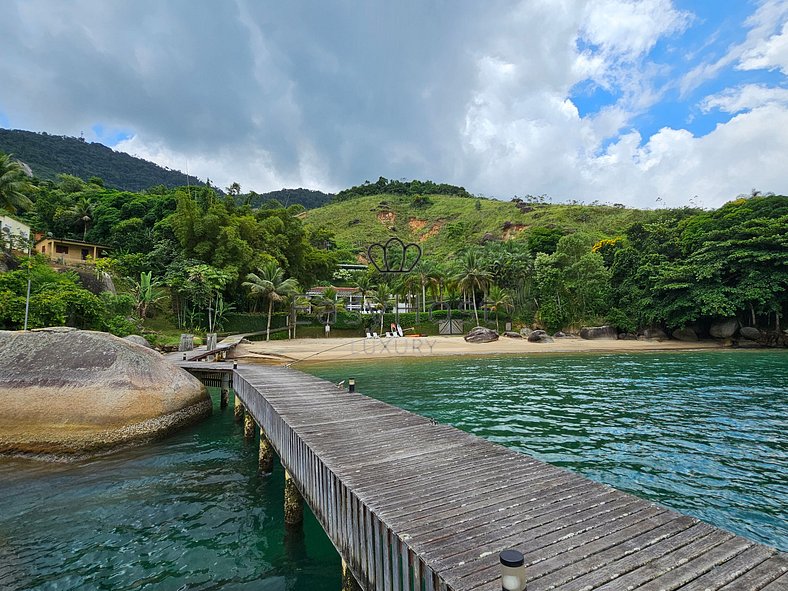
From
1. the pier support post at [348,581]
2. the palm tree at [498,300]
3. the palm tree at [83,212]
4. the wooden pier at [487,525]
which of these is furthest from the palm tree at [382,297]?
the pier support post at [348,581]

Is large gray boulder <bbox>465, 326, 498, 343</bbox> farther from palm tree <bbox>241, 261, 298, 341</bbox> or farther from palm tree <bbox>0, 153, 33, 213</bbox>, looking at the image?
palm tree <bbox>0, 153, 33, 213</bbox>

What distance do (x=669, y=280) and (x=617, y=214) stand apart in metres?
60.1

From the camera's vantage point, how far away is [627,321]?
44.8 meters

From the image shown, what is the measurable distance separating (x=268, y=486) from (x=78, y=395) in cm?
572

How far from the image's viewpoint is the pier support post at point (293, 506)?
23.3ft

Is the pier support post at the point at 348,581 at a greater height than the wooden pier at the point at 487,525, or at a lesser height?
lesser

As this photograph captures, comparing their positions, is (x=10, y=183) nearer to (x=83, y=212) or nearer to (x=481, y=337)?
(x=83, y=212)

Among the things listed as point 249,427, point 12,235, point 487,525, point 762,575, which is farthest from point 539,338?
point 12,235

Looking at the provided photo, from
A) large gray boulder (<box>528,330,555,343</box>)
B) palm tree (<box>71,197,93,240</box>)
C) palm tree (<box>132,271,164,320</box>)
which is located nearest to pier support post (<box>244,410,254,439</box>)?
palm tree (<box>132,271,164,320</box>)

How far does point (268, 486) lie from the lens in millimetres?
8852

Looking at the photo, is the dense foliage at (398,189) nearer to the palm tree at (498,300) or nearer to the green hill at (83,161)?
the green hill at (83,161)

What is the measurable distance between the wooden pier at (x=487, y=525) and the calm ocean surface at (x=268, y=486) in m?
1.48

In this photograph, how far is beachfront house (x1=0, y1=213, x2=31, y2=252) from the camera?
→ 33219 mm

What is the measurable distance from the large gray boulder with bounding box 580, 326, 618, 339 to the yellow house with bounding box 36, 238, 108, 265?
192ft
